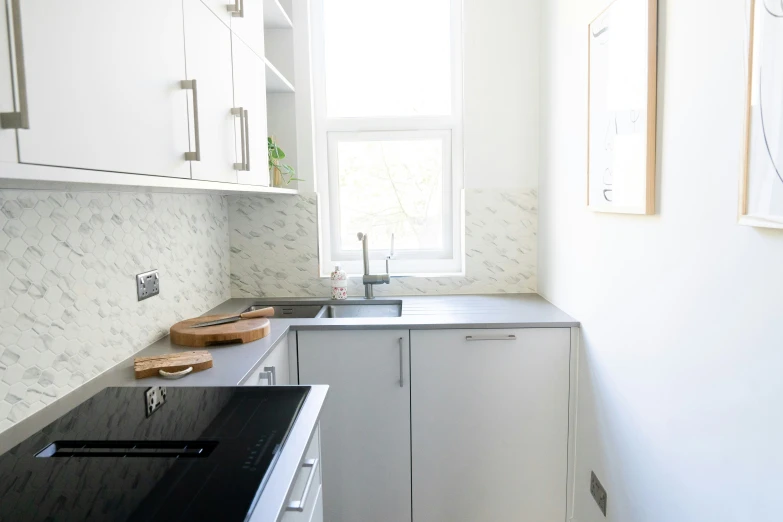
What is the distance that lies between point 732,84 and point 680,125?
0.23 meters

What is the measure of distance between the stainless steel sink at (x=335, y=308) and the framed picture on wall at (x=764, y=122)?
1.80 metres

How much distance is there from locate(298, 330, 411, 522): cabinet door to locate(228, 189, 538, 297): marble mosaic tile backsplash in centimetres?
66

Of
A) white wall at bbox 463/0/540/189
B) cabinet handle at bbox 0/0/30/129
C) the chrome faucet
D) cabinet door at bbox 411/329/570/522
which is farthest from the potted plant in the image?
cabinet handle at bbox 0/0/30/129

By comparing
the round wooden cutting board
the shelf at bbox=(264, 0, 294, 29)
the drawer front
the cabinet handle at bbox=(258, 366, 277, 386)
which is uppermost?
the shelf at bbox=(264, 0, 294, 29)

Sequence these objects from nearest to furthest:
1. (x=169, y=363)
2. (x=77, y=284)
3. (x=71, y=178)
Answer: (x=71, y=178)
(x=77, y=284)
(x=169, y=363)

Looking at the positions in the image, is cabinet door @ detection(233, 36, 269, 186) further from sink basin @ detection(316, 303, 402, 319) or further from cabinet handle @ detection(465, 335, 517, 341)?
cabinet handle @ detection(465, 335, 517, 341)

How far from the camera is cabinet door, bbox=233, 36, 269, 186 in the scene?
6.24 ft

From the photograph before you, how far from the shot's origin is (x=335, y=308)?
9.03ft

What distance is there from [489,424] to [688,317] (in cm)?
110

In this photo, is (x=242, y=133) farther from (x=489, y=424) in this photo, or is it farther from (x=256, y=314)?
(x=489, y=424)

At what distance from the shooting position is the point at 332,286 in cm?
276

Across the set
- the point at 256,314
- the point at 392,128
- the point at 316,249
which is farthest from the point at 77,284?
the point at 392,128

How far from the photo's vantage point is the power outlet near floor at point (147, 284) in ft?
6.30

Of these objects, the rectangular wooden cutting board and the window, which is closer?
the rectangular wooden cutting board
